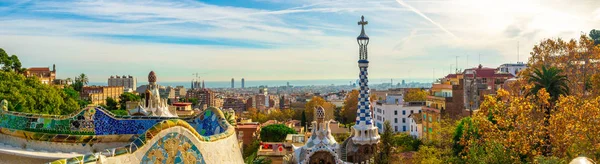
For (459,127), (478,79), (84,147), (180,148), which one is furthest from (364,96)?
(478,79)

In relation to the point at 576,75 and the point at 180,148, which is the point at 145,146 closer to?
the point at 180,148

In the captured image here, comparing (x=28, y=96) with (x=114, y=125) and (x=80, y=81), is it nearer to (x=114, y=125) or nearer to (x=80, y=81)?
(x=114, y=125)

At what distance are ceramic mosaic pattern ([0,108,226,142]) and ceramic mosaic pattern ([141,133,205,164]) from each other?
4.91 ft

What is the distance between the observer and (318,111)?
663 inches

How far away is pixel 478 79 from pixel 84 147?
4108cm

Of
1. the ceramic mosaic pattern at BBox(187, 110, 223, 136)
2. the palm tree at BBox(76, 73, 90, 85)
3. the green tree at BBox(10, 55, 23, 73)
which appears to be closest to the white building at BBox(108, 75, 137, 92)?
the palm tree at BBox(76, 73, 90, 85)

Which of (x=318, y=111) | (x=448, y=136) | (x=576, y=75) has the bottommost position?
(x=448, y=136)

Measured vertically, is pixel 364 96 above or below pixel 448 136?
A: above

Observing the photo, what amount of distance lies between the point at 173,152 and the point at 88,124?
333 centimetres

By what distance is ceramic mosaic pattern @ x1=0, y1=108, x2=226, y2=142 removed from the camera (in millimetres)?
6227

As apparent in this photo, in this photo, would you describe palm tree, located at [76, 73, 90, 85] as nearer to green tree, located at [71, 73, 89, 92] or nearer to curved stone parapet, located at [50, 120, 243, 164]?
green tree, located at [71, 73, 89, 92]

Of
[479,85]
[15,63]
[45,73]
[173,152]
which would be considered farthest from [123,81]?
[173,152]

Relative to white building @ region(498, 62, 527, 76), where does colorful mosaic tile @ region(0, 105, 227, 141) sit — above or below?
below

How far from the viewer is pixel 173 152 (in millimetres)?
4102
